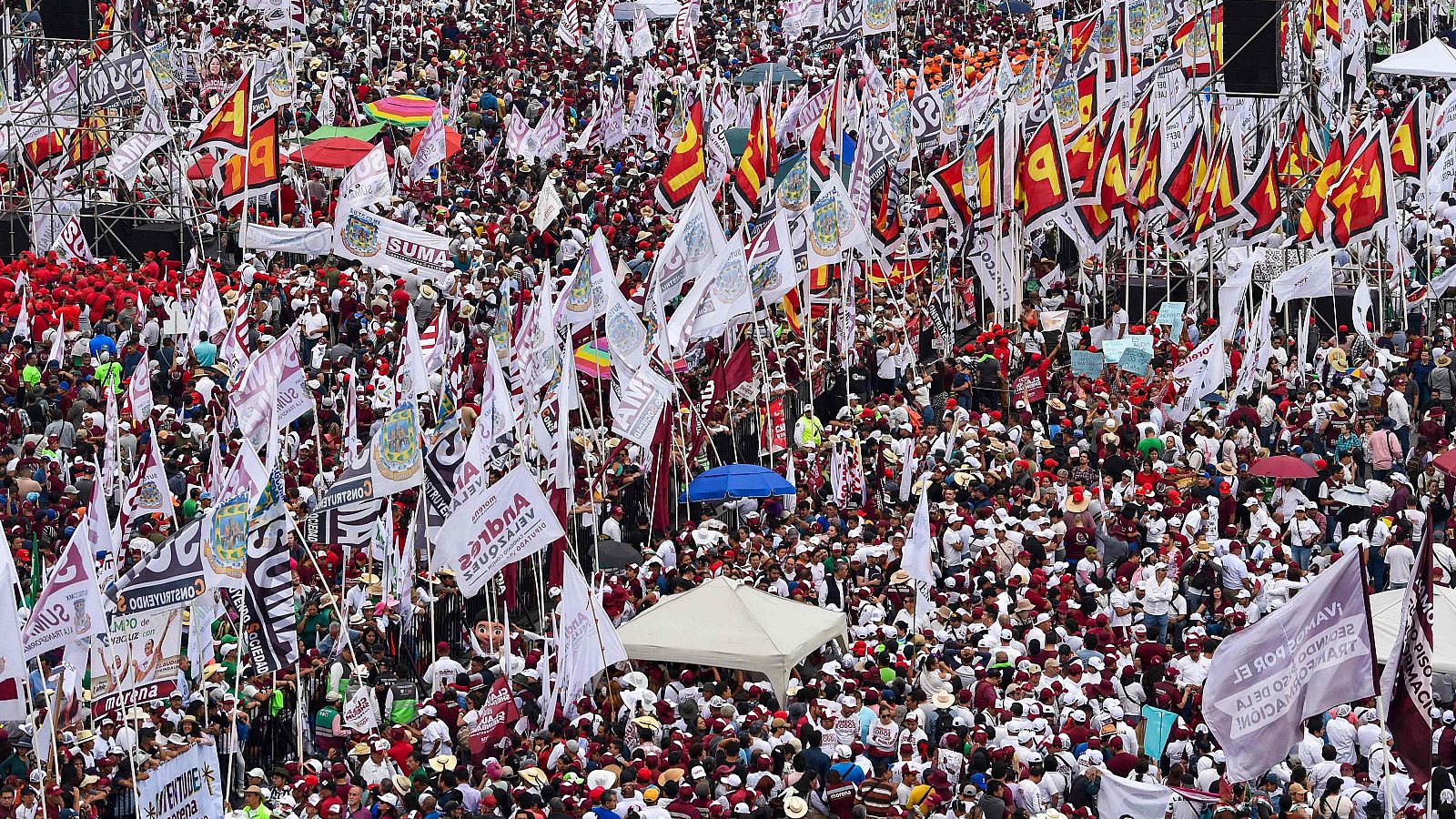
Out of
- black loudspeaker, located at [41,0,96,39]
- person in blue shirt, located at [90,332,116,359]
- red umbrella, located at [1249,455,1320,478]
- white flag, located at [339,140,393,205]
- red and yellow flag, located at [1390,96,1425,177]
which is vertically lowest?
red umbrella, located at [1249,455,1320,478]

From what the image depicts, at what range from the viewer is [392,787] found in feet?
68.7

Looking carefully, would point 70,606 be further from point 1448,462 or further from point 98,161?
point 98,161

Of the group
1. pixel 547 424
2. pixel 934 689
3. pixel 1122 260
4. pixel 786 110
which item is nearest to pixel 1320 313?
pixel 1122 260

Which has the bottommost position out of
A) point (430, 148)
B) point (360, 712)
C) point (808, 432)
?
point (360, 712)

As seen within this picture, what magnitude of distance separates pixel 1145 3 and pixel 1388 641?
61.2 feet

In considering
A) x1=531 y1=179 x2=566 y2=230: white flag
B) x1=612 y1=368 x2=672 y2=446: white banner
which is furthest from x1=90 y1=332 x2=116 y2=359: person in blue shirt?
x1=612 y1=368 x2=672 y2=446: white banner

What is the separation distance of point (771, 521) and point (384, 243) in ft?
20.2

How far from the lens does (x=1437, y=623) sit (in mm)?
23016

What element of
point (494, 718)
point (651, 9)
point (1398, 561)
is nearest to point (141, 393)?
point (494, 718)

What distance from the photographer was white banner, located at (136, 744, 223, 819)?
2050 centimetres

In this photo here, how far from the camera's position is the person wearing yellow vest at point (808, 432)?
30.4m

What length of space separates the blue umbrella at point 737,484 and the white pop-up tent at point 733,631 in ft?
12.5

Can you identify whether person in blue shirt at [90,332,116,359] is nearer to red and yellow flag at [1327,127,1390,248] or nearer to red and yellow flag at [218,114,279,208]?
red and yellow flag at [218,114,279,208]

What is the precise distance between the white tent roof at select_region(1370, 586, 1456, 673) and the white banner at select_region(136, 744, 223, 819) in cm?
867
